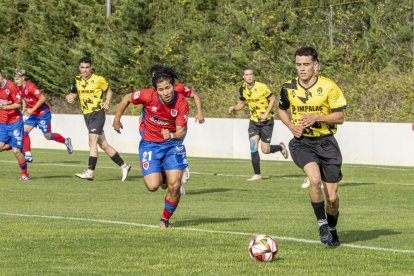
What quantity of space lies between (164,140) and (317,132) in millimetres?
2316

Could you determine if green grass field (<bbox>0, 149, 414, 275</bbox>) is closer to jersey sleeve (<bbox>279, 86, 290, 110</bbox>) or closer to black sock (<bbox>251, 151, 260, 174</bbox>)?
black sock (<bbox>251, 151, 260, 174</bbox>)

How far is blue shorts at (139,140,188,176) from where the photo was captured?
13516mm

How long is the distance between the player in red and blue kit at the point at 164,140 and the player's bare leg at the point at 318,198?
213 cm

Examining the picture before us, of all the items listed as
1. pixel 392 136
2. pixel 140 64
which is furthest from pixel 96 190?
pixel 140 64

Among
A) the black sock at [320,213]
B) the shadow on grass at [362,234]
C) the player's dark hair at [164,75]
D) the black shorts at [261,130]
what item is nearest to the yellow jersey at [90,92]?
the black shorts at [261,130]

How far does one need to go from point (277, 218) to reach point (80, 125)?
25.1 meters

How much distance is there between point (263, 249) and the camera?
34.2 feet

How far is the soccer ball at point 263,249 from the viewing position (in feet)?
34.2

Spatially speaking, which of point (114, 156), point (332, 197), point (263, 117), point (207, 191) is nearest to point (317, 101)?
point (332, 197)

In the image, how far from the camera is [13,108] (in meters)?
21.9

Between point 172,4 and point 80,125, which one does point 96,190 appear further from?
point 172,4

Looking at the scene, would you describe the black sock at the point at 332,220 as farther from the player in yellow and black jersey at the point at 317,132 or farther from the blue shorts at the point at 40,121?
the blue shorts at the point at 40,121

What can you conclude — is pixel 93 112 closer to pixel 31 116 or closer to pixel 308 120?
pixel 31 116

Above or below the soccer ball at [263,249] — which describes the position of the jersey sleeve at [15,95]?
above
